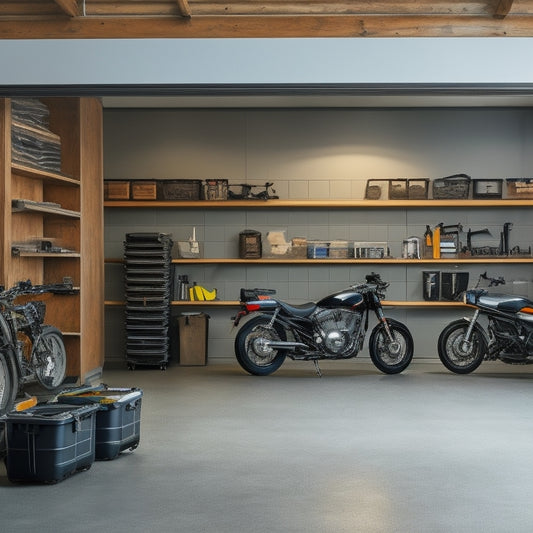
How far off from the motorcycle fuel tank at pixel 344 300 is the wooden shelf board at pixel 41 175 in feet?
9.98

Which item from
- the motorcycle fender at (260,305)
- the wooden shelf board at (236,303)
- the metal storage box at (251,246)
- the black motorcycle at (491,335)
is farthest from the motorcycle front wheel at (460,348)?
the metal storage box at (251,246)

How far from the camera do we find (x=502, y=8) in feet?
18.9

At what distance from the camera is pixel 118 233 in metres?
11.5

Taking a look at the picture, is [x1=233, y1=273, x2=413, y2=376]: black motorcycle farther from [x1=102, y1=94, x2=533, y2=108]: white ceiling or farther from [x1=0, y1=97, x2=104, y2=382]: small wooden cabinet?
[x1=102, y1=94, x2=533, y2=108]: white ceiling

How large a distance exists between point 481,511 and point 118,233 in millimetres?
7879

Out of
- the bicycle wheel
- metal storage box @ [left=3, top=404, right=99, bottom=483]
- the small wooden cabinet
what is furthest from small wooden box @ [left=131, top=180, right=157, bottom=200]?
metal storage box @ [left=3, top=404, right=99, bottom=483]

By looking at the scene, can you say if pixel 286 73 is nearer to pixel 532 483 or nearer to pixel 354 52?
pixel 354 52

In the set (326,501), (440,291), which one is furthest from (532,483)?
(440,291)

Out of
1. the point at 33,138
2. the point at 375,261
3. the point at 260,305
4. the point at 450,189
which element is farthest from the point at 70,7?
the point at 450,189

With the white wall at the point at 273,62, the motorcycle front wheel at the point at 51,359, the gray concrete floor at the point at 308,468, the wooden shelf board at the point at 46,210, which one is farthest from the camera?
the motorcycle front wheel at the point at 51,359

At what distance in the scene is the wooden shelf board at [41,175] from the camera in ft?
25.4

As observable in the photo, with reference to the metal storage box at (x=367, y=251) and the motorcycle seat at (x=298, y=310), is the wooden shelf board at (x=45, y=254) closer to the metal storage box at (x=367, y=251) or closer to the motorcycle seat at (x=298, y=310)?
the motorcycle seat at (x=298, y=310)

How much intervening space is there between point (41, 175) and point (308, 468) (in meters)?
Result: 4.21

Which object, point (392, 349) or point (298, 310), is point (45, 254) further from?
point (392, 349)
